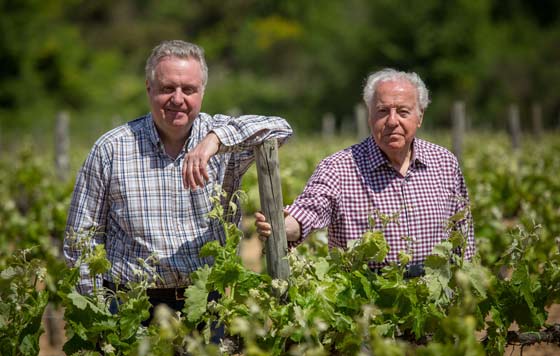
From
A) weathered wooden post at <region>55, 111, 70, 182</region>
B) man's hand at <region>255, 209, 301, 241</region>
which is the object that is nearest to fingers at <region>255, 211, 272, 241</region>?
man's hand at <region>255, 209, 301, 241</region>

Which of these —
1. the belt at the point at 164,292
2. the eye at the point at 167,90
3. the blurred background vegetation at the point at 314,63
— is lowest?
the belt at the point at 164,292

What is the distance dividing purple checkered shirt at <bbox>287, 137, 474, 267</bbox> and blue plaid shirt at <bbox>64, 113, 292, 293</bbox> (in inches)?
11.1

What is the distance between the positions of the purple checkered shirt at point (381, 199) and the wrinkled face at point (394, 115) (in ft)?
0.26

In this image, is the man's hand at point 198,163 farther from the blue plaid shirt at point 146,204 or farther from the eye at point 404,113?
the eye at point 404,113

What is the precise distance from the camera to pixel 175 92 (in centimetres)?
276

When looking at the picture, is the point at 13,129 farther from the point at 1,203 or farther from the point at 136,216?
the point at 136,216

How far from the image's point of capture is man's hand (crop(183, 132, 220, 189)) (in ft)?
8.48

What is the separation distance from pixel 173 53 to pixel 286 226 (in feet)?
2.42

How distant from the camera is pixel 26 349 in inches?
110

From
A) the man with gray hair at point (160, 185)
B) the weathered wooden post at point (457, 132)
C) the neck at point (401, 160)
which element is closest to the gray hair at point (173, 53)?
the man with gray hair at point (160, 185)

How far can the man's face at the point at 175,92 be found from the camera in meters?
2.77

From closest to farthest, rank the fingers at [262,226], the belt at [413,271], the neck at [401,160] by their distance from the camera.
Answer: the fingers at [262,226], the belt at [413,271], the neck at [401,160]

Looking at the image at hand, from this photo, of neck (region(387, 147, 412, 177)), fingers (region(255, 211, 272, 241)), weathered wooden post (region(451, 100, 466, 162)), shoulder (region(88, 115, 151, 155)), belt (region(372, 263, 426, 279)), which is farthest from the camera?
weathered wooden post (region(451, 100, 466, 162))

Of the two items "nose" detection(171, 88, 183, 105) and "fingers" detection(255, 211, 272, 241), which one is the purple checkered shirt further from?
"nose" detection(171, 88, 183, 105)
